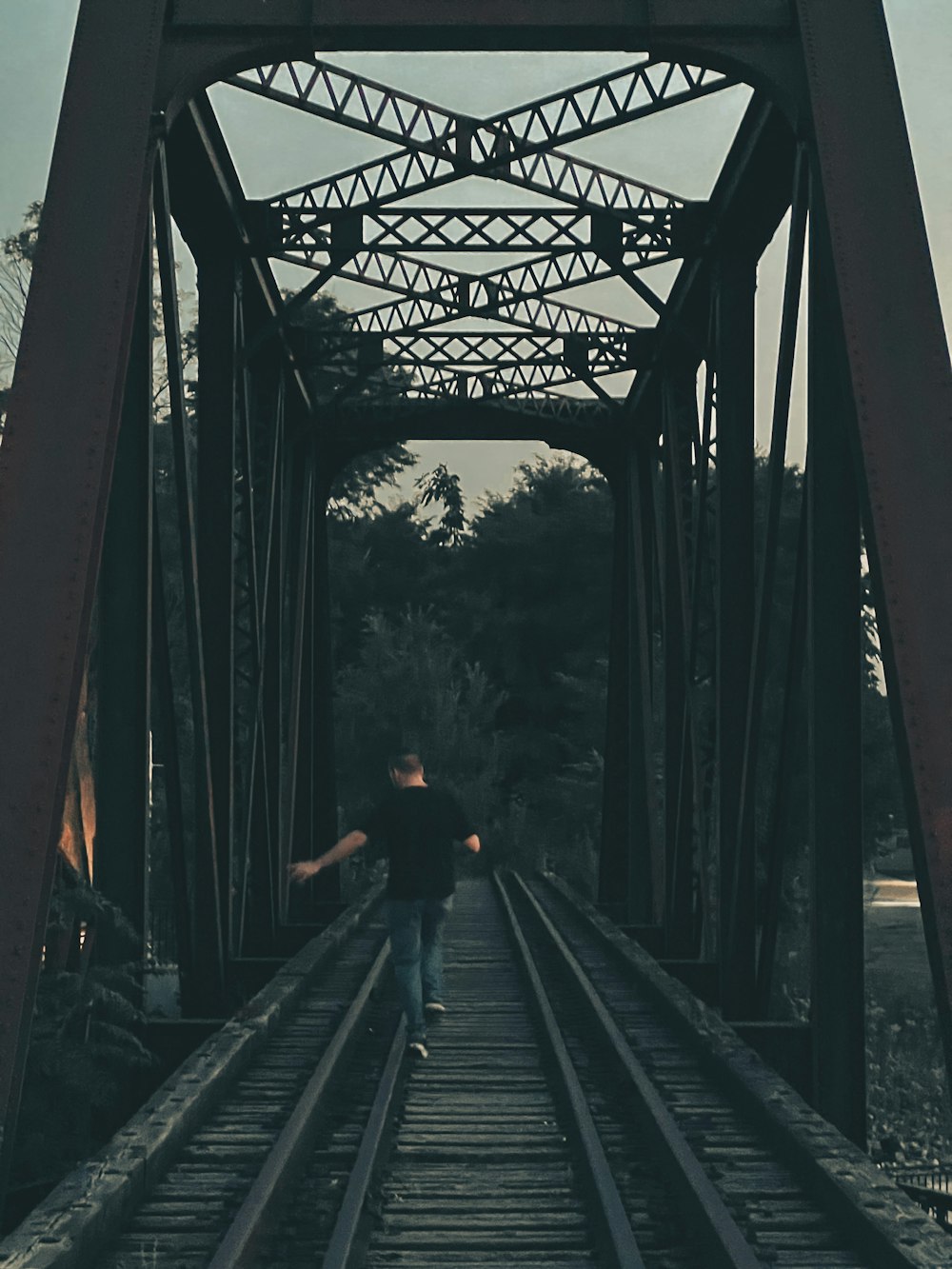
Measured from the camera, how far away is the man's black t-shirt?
8820 millimetres

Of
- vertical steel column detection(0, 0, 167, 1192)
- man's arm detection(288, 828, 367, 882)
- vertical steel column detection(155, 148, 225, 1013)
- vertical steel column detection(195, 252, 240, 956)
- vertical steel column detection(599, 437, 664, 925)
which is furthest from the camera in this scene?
vertical steel column detection(599, 437, 664, 925)

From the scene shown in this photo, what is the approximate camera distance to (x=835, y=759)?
27.0ft

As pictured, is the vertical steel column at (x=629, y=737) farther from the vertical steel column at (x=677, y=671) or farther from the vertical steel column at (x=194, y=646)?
the vertical steel column at (x=194, y=646)

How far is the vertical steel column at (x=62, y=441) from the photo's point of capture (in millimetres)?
6090

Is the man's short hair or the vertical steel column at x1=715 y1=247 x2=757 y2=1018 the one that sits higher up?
the vertical steel column at x1=715 y1=247 x2=757 y2=1018

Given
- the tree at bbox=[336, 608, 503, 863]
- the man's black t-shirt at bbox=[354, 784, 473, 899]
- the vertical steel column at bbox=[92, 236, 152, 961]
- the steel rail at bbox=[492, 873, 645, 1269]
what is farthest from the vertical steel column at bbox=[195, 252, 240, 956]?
the tree at bbox=[336, 608, 503, 863]

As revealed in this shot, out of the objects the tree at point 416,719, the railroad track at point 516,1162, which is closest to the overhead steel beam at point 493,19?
the railroad track at point 516,1162

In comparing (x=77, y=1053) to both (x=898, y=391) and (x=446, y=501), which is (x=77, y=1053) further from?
(x=446, y=501)

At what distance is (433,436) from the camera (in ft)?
69.4

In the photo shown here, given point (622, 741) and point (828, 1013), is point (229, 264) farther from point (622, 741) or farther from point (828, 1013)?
point (622, 741)

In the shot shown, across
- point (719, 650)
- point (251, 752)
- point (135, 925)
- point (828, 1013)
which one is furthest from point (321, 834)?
point (828, 1013)

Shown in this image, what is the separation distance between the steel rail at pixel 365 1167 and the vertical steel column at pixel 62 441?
128 cm

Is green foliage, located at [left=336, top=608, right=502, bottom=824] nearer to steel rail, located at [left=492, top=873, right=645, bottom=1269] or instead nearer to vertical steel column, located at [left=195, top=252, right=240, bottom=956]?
vertical steel column, located at [left=195, top=252, right=240, bottom=956]

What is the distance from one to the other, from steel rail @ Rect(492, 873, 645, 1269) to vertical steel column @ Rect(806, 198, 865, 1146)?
140 cm
